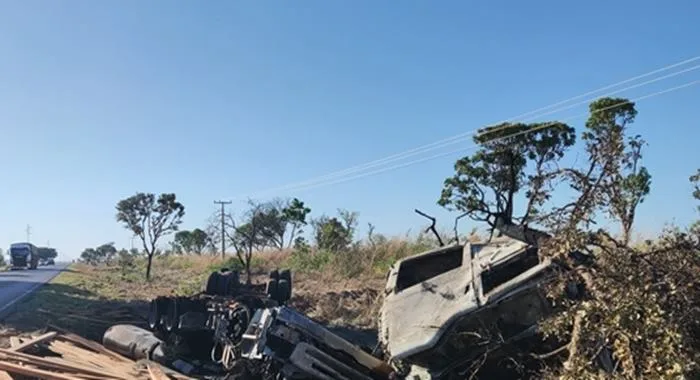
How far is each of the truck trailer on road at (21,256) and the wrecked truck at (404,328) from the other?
5115 centimetres

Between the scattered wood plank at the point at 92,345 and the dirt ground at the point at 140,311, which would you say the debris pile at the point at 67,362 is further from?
the dirt ground at the point at 140,311

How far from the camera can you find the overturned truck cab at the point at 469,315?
6086mm

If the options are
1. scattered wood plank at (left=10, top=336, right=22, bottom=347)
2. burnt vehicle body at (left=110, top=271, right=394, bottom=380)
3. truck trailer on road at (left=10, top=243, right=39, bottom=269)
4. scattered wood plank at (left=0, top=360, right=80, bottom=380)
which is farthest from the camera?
truck trailer on road at (left=10, top=243, right=39, bottom=269)

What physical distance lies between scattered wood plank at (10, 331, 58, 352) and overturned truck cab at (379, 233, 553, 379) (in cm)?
626

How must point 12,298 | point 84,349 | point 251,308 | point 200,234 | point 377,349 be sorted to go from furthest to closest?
point 200,234 < point 12,298 < point 84,349 < point 251,308 < point 377,349

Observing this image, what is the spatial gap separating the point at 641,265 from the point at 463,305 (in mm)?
1675

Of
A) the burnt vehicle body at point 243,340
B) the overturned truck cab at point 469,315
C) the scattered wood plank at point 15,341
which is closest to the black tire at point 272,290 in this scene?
the burnt vehicle body at point 243,340

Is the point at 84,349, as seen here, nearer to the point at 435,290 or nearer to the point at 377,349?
the point at 377,349

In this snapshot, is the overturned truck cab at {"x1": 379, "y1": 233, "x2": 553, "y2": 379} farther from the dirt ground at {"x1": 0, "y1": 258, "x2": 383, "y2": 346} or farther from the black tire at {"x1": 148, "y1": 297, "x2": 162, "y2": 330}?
the black tire at {"x1": 148, "y1": 297, "x2": 162, "y2": 330}

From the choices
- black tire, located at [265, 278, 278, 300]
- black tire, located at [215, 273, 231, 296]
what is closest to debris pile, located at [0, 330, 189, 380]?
black tire, located at [215, 273, 231, 296]

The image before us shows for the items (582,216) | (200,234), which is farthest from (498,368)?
(200,234)

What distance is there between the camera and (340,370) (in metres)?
7.26

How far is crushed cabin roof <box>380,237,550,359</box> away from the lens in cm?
611

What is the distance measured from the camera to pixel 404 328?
654 cm
